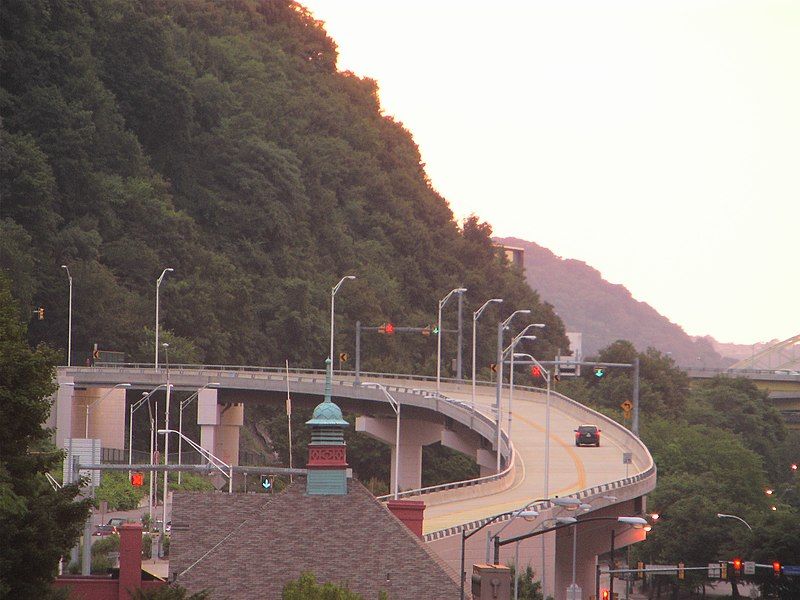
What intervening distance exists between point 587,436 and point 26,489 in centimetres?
7394

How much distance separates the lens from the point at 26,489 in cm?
4328

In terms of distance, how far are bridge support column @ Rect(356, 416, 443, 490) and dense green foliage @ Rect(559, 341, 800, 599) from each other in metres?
15.8

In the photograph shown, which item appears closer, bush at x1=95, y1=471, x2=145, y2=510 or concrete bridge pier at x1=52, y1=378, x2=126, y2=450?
bush at x1=95, y1=471, x2=145, y2=510

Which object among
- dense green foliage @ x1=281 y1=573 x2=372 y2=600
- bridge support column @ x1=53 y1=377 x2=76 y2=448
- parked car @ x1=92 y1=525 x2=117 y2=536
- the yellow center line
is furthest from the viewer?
bridge support column @ x1=53 y1=377 x2=76 y2=448

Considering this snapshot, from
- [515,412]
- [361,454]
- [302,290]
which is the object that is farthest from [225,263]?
[515,412]

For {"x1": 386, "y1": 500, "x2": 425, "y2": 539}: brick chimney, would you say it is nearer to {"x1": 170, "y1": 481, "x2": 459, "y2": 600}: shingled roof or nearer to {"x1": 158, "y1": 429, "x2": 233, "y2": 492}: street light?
{"x1": 170, "y1": 481, "x2": 459, "y2": 600}: shingled roof

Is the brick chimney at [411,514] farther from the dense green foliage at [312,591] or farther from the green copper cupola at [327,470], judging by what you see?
the dense green foliage at [312,591]

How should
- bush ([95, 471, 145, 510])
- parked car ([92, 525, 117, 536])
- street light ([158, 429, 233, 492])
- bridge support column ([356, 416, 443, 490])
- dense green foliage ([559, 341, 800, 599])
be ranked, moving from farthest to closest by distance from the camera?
bridge support column ([356, 416, 443, 490])
bush ([95, 471, 145, 510])
dense green foliage ([559, 341, 800, 599])
parked car ([92, 525, 117, 536])
street light ([158, 429, 233, 492])

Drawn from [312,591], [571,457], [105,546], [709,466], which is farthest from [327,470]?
[709,466]

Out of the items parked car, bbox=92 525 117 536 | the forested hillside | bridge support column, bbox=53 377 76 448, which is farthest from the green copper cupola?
the forested hillside

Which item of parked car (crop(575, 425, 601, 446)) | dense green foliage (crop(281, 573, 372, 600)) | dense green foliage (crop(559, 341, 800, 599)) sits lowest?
dense green foliage (crop(559, 341, 800, 599))

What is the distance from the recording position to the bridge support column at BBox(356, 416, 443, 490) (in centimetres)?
12988

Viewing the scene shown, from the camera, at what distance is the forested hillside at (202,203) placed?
140 metres

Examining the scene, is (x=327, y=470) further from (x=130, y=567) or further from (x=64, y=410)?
(x=64, y=410)
